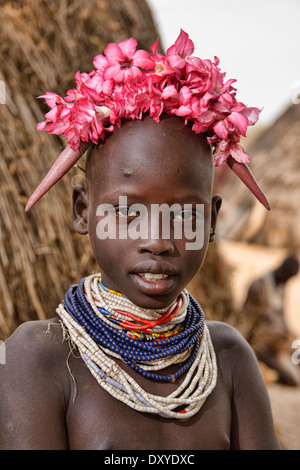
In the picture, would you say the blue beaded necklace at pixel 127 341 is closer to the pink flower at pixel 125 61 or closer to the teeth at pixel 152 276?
the teeth at pixel 152 276

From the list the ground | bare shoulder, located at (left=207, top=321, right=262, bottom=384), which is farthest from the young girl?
the ground

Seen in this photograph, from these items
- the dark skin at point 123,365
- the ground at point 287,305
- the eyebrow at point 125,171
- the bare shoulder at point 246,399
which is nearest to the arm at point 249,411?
the bare shoulder at point 246,399

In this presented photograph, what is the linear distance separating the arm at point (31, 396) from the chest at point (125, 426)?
0.15ft

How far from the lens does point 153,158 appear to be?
1.36 meters

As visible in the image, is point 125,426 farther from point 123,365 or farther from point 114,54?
point 114,54

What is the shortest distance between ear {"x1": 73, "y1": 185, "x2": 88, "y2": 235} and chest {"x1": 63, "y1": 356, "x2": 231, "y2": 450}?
39 centimetres

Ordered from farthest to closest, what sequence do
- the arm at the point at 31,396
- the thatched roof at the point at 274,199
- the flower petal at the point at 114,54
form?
the thatched roof at the point at 274,199 → the flower petal at the point at 114,54 → the arm at the point at 31,396

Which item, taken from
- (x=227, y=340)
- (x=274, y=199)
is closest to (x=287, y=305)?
(x=274, y=199)

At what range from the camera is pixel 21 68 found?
8.45ft

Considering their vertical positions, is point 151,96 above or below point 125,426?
above

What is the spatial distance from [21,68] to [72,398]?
1747mm

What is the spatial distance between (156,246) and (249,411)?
0.65 metres

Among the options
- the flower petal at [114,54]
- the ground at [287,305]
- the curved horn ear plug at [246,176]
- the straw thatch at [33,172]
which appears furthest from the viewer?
the ground at [287,305]

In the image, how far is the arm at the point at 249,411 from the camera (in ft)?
5.27
